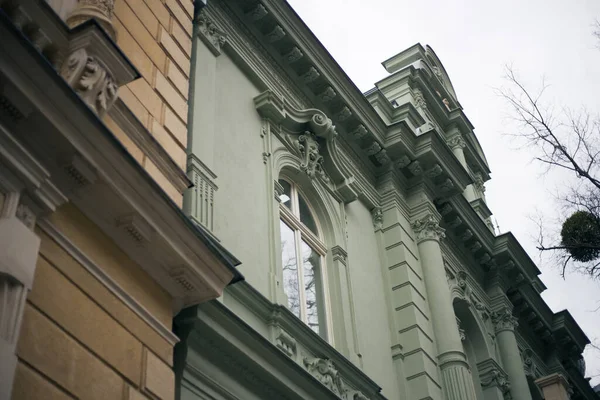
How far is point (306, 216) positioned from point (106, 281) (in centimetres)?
718

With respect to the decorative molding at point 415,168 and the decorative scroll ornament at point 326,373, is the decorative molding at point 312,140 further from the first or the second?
the decorative scroll ornament at point 326,373

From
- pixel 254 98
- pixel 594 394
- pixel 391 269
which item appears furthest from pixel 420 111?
pixel 594 394

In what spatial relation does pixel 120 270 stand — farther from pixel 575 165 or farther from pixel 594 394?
pixel 594 394

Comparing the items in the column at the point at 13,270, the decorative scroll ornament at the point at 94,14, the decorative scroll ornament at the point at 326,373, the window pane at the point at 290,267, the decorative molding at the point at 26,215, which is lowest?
the column at the point at 13,270

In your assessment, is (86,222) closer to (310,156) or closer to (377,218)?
(310,156)

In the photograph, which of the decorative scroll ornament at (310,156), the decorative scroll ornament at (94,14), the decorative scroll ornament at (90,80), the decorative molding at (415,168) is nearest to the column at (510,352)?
the decorative molding at (415,168)

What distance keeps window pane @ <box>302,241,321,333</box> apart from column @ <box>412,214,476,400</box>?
3018mm

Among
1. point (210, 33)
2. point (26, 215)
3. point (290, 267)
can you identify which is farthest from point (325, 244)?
point (26, 215)

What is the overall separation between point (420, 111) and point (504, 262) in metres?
4.26

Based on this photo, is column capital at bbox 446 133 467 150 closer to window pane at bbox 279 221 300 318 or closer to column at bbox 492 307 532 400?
column at bbox 492 307 532 400

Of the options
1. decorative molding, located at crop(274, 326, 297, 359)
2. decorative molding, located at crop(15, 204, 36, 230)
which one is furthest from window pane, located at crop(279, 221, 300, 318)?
decorative molding, located at crop(15, 204, 36, 230)

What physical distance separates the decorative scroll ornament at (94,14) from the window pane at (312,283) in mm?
5726

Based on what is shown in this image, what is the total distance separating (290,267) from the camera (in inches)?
471

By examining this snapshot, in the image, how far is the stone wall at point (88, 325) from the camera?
17.4 feet
